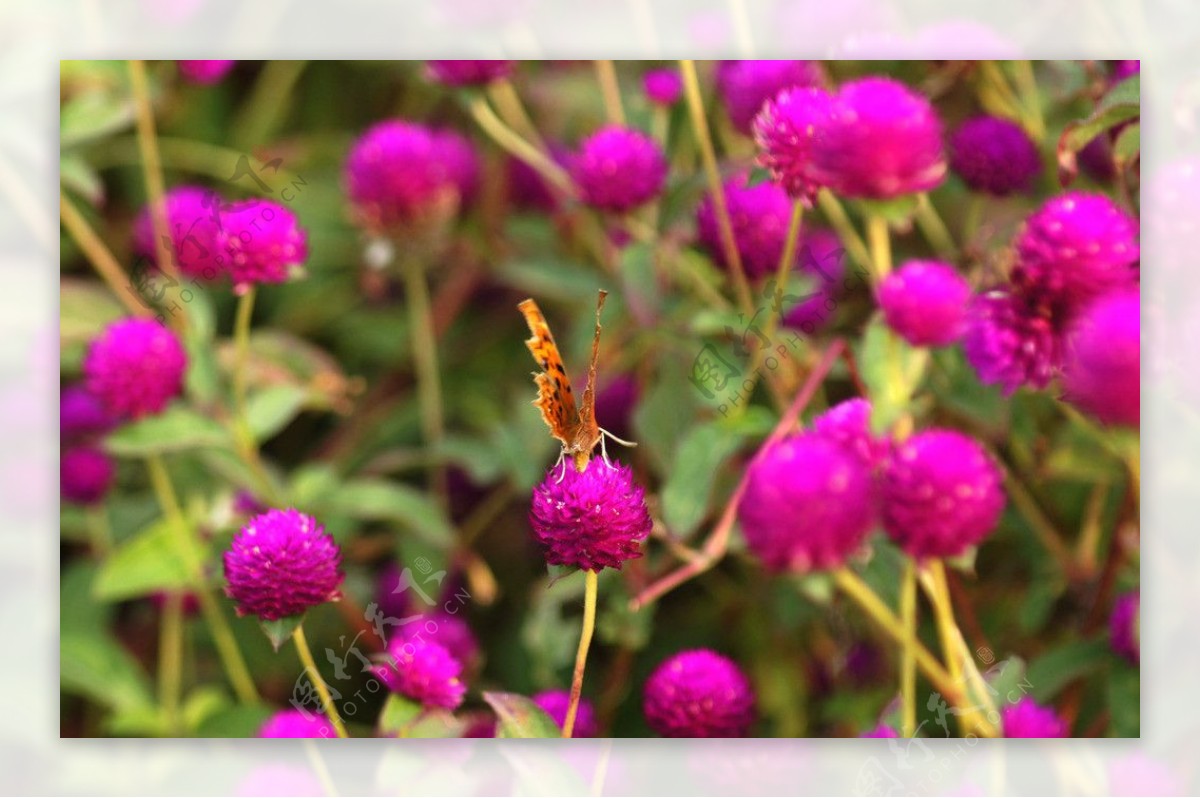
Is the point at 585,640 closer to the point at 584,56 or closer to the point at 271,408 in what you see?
the point at 271,408

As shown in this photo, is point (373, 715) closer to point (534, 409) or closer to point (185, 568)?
point (185, 568)

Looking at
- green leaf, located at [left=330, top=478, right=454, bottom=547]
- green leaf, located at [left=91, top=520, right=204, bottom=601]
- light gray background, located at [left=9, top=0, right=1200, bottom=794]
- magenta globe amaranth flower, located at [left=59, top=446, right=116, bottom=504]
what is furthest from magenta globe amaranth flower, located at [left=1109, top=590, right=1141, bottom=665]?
magenta globe amaranth flower, located at [left=59, top=446, right=116, bottom=504]

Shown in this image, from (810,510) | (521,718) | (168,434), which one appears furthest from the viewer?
(168,434)

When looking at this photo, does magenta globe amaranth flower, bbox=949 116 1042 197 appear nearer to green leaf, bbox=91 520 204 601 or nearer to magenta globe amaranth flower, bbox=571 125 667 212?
magenta globe amaranth flower, bbox=571 125 667 212

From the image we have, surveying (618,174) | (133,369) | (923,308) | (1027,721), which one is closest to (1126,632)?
(1027,721)

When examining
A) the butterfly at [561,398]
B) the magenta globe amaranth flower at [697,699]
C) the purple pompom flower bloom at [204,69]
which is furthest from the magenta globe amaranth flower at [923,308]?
the purple pompom flower bloom at [204,69]

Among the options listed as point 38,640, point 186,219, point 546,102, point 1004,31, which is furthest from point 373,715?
point 1004,31
